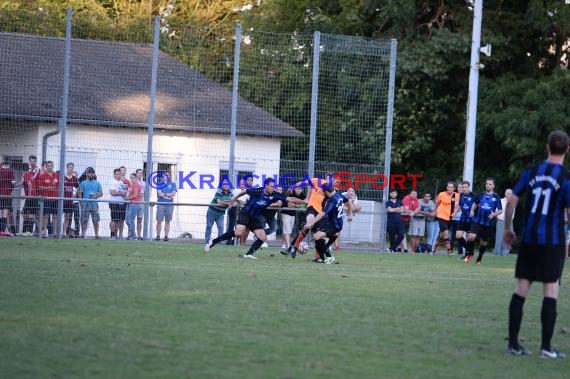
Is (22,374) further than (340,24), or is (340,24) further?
(340,24)

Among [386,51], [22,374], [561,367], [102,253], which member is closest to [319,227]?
[102,253]

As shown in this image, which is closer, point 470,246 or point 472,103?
point 470,246

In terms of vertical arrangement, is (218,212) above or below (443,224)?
above

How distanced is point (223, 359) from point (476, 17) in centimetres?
2369

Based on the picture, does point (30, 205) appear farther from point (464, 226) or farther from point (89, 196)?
point (464, 226)

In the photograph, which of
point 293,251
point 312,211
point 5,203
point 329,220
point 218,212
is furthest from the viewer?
point 218,212

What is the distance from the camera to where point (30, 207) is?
2567 cm

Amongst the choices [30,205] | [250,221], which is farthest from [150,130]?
[250,221]

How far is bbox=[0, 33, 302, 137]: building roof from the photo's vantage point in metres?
26.9

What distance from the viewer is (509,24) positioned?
37.7m

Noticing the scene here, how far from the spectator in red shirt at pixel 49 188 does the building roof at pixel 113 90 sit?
1.73 meters

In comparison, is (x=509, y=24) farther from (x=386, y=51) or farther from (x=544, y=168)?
(x=544, y=168)

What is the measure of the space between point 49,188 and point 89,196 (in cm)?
104

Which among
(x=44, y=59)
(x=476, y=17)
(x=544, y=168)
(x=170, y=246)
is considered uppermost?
(x=476, y=17)
